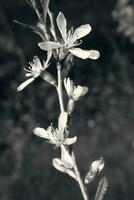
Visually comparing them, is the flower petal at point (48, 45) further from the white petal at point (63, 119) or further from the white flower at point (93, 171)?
the white flower at point (93, 171)

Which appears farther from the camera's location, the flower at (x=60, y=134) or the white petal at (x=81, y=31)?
the white petal at (x=81, y=31)

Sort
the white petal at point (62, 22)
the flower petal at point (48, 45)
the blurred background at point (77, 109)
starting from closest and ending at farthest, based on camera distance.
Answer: the flower petal at point (48, 45), the white petal at point (62, 22), the blurred background at point (77, 109)

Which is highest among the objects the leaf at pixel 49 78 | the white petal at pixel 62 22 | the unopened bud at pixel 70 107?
the white petal at pixel 62 22

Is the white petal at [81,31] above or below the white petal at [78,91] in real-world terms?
above

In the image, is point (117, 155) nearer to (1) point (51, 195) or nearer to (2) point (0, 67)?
(1) point (51, 195)

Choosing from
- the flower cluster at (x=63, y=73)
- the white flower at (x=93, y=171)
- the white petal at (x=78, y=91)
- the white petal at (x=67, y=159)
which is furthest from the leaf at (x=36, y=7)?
the white flower at (x=93, y=171)

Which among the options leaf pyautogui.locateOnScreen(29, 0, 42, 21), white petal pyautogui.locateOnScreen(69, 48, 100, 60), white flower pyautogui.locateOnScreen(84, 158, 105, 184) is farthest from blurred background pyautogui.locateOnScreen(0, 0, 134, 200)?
leaf pyautogui.locateOnScreen(29, 0, 42, 21)

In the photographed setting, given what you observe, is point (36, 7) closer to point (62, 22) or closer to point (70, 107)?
point (62, 22)

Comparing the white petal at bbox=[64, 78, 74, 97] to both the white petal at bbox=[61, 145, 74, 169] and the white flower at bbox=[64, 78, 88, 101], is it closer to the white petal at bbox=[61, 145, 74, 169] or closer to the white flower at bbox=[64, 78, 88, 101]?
the white flower at bbox=[64, 78, 88, 101]
